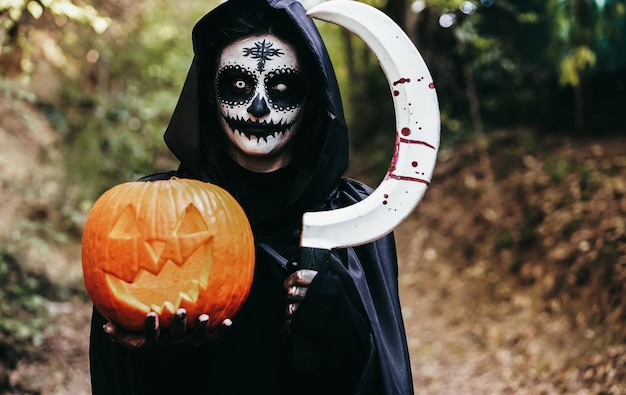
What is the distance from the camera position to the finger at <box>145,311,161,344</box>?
5.89ft

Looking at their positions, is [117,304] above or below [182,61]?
below

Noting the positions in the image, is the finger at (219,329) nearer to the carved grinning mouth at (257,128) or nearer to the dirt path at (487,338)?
the carved grinning mouth at (257,128)

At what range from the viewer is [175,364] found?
205 centimetres

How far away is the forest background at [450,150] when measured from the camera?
18.2 ft

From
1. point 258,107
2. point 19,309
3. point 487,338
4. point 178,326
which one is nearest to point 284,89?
point 258,107

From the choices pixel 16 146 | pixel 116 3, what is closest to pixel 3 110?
pixel 16 146

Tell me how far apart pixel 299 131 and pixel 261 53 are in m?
0.34

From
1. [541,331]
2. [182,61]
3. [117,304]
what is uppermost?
[182,61]

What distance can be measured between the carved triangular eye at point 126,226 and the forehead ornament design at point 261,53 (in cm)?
69

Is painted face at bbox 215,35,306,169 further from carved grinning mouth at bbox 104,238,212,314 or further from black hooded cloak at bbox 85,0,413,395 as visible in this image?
carved grinning mouth at bbox 104,238,212,314

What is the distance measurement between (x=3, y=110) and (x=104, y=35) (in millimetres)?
2761

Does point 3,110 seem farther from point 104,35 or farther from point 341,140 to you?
point 341,140

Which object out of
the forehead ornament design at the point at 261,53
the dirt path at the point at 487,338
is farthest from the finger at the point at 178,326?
the dirt path at the point at 487,338

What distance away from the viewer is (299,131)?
2.41 meters
